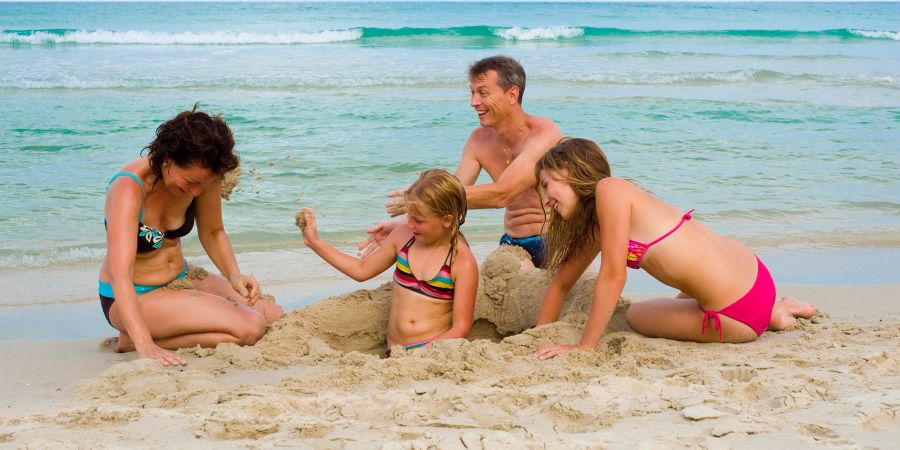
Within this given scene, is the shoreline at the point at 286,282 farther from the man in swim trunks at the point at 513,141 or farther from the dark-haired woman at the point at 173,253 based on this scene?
the dark-haired woman at the point at 173,253

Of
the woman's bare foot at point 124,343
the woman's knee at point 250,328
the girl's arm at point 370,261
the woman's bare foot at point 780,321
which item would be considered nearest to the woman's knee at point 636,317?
the woman's bare foot at point 780,321

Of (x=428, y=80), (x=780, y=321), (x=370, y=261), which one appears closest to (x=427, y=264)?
(x=370, y=261)


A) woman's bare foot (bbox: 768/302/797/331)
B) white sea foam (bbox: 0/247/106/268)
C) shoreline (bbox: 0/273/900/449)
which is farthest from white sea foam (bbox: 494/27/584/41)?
shoreline (bbox: 0/273/900/449)

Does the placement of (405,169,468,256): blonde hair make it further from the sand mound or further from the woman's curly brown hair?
the woman's curly brown hair

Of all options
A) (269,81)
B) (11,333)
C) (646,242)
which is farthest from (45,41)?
(646,242)

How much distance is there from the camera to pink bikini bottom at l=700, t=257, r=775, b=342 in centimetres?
404

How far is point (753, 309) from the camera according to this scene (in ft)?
13.3

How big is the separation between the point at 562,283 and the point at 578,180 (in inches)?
24.0

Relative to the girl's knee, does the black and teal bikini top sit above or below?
above

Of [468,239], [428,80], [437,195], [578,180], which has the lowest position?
[468,239]

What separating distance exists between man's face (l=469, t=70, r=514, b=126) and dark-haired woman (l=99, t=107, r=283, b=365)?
154 cm

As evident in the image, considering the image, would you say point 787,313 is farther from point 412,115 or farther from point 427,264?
point 412,115

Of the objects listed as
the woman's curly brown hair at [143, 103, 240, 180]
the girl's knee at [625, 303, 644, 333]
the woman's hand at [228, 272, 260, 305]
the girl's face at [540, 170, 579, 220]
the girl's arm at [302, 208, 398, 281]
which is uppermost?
the woman's curly brown hair at [143, 103, 240, 180]

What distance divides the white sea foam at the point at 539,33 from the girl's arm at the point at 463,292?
916 inches
